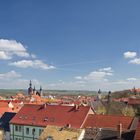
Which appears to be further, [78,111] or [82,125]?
[78,111]

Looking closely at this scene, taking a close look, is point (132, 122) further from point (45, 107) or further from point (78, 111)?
point (45, 107)

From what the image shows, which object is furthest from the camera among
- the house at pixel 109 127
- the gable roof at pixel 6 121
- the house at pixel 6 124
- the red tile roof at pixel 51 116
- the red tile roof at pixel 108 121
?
the gable roof at pixel 6 121

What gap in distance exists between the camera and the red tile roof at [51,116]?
56194mm

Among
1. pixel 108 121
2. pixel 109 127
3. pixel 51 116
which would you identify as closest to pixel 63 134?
pixel 109 127

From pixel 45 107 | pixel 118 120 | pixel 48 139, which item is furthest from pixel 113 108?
pixel 48 139

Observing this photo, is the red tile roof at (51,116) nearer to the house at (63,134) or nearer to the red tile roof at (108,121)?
the red tile roof at (108,121)

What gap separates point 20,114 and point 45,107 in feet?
16.8

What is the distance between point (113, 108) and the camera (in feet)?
301

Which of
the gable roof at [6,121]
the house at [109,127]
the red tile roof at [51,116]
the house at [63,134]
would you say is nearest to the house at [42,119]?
the red tile roof at [51,116]

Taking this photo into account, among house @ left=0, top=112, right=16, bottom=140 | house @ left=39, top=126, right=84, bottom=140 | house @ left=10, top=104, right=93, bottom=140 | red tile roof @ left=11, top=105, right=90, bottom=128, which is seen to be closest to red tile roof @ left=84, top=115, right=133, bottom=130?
house @ left=10, top=104, right=93, bottom=140

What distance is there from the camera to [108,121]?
52.9 meters

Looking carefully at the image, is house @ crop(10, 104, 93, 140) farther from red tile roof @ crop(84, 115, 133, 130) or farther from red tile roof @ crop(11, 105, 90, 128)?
red tile roof @ crop(84, 115, 133, 130)

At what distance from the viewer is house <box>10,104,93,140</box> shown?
185 ft

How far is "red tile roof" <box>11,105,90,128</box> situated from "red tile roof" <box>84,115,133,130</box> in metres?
1.66
